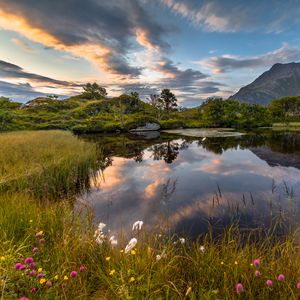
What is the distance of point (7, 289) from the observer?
119 inches

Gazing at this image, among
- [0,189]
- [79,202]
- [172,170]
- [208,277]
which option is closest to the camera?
[208,277]

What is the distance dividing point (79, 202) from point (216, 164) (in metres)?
12.1

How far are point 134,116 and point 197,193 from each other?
243ft

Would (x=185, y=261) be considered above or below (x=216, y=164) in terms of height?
above

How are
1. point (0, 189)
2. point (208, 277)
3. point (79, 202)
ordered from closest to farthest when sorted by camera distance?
point (208, 277), point (0, 189), point (79, 202)

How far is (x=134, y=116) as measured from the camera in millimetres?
82750

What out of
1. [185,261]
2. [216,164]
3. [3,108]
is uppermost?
[3,108]

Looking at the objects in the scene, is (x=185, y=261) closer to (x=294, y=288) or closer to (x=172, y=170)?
(x=294, y=288)

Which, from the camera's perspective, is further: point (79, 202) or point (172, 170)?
point (172, 170)

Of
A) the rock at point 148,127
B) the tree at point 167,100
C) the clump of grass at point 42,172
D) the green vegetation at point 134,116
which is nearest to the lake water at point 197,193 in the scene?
the clump of grass at point 42,172

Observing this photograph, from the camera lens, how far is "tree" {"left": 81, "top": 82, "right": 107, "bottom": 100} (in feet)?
462

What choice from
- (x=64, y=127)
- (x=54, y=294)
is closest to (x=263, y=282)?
(x=54, y=294)

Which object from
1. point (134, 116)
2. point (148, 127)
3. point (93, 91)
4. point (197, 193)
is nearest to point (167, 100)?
point (134, 116)

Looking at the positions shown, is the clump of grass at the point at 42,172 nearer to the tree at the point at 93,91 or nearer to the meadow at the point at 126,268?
the meadow at the point at 126,268
